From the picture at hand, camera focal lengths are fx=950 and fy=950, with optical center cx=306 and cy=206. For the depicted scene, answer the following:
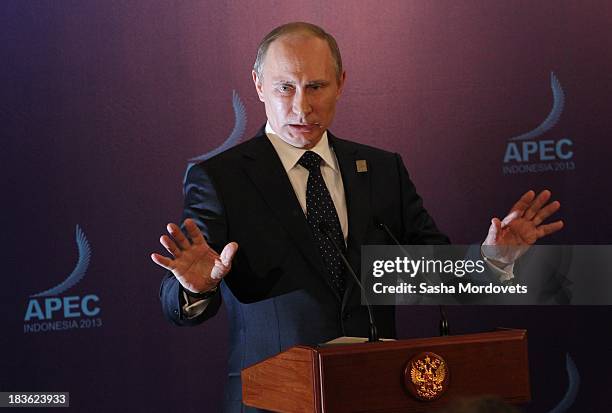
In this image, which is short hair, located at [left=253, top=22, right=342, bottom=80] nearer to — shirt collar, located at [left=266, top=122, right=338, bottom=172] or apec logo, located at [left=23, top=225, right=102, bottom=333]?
shirt collar, located at [left=266, top=122, right=338, bottom=172]

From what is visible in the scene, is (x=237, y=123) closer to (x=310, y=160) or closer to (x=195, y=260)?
(x=310, y=160)

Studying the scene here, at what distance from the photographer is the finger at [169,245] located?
7.24 feet

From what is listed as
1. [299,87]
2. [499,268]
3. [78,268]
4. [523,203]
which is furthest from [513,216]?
[78,268]

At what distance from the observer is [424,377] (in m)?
2.03

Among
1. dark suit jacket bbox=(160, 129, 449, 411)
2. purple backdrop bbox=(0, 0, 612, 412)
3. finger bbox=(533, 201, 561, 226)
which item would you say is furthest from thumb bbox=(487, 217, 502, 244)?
purple backdrop bbox=(0, 0, 612, 412)

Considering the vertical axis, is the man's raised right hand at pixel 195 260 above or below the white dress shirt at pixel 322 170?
below

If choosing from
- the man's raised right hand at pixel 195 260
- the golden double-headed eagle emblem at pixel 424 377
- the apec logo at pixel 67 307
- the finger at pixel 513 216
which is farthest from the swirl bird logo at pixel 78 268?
the golden double-headed eagle emblem at pixel 424 377

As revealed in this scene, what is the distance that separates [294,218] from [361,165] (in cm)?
32

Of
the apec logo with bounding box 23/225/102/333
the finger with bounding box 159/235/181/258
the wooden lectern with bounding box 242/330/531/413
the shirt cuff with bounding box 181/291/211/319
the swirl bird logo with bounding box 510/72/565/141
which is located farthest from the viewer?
the swirl bird logo with bounding box 510/72/565/141

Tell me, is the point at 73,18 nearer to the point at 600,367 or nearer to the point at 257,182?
the point at 257,182

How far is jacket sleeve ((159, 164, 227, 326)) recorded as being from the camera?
7.97 ft

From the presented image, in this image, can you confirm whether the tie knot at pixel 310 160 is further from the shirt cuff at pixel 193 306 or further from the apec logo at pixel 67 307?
the apec logo at pixel 67 307

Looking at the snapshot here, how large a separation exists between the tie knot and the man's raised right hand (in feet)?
1.76

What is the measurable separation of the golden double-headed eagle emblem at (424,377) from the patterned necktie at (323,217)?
22.5 inches
